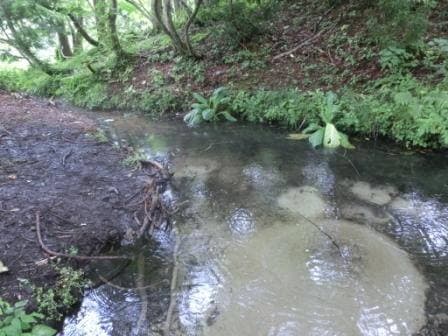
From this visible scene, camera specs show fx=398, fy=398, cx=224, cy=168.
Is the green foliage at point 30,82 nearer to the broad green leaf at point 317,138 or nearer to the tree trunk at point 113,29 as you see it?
the tree trunk at point 113,29

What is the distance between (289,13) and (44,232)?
9.73 metres

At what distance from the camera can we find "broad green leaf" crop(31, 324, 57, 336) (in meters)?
3.17

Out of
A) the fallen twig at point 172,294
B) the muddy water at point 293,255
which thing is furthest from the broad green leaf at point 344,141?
the fallen twig at point 172,294

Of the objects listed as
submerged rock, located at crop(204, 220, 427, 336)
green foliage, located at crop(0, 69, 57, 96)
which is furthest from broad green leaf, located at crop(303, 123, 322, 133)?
green foliage, located at crop(0, 69, 57, 96)

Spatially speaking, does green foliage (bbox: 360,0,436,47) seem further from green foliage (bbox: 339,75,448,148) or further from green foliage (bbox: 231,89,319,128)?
green foliage (bbox: 231,89,319,128)

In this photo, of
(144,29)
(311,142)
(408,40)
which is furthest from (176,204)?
(144,29)

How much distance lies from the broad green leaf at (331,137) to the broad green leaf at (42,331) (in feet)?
18.1

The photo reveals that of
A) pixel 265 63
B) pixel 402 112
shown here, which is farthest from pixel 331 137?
pixel 265 63

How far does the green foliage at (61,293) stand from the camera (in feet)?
11.7

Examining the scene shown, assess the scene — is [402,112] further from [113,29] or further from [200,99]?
[113,29]

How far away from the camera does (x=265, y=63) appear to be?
32.8 feet

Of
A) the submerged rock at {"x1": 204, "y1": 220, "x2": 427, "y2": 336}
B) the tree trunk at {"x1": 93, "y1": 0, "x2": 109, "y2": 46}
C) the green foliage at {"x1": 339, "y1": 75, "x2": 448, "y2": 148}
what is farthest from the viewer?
the tree trunk at {"x1": 93, "y1": 0, "x2": 109, "y2": 46}

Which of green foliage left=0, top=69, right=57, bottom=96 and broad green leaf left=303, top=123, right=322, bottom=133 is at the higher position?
green foliage left=0, top=69, right=57, bottom=96

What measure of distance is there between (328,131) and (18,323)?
5.83 metres
